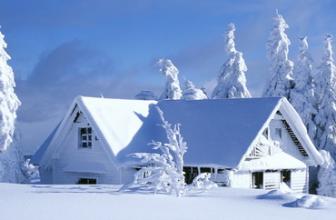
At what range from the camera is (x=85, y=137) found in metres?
30.1

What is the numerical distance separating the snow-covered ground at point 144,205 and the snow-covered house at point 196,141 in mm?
7329

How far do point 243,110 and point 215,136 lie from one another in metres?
2.13

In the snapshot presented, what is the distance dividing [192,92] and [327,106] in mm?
11043

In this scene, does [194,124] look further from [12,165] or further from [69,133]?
[12,165]

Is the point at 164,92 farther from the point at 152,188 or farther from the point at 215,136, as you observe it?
the point at 152,188

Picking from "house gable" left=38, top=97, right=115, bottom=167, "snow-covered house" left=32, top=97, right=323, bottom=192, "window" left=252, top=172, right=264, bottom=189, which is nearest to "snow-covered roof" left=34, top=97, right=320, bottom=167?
"snow-covered house" left=32, top=97, right=323, bottom=192

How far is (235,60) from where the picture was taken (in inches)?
1918

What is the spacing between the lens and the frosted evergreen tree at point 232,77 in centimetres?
4778

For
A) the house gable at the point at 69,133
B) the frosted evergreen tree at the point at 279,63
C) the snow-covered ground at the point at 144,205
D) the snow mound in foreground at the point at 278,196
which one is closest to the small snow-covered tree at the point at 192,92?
the frosted evergreen tree at the point at 279,63

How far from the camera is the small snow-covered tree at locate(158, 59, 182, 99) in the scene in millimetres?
51844

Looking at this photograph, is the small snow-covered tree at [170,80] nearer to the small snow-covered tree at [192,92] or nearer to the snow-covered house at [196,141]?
the small snow-covered tree at [192,92]

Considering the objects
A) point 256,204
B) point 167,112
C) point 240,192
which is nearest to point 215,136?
point 167,112

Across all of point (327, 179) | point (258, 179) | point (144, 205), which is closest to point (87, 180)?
point (258, 179)

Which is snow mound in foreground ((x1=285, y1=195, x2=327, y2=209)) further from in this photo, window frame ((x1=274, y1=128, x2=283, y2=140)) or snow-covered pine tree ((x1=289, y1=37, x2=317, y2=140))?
snow-covered pine tree ((x1=289, y1=37, x2=317, y2=140))
